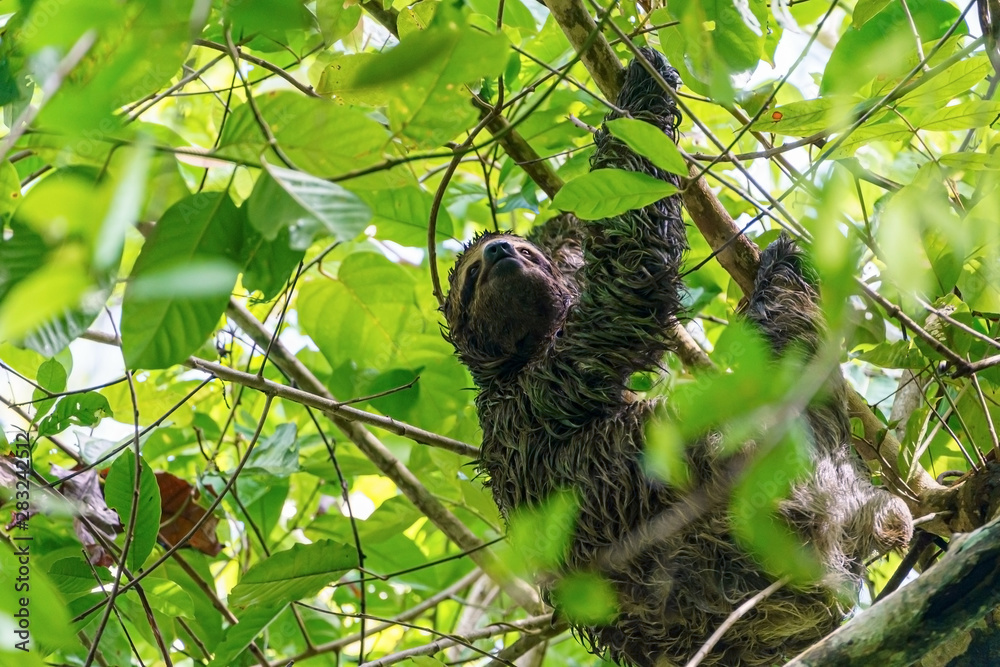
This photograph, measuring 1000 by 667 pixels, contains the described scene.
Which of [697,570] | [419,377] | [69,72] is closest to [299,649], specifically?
[419,377]

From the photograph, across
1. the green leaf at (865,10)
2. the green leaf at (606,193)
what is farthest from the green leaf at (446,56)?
the green leaf at (865,10)

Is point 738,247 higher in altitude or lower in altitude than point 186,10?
lower

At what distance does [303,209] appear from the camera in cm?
134

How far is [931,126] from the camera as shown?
2953 millimetres

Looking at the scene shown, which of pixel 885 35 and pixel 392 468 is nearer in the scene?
pixel 885 35

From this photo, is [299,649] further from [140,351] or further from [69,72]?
[69,72]

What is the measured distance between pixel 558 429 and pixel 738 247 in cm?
117

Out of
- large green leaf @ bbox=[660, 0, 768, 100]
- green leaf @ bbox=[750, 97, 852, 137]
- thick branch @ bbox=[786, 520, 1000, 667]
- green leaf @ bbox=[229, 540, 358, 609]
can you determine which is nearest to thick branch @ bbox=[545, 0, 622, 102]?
large green leaf @ bbox=[660, 0, 768, 100]

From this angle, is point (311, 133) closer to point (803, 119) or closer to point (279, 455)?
point (803, 119)

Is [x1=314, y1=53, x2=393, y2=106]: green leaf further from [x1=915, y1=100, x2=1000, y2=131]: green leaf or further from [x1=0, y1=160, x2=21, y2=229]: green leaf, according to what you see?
[x1=915, y1=100, x2=1000, y2=131]: green leaf

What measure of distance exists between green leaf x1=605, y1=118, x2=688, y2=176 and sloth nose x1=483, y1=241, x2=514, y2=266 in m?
2.03

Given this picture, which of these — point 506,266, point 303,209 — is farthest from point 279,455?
point 303,209

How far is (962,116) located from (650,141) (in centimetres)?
151

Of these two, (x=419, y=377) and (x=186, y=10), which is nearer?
(x=186, y=10)
